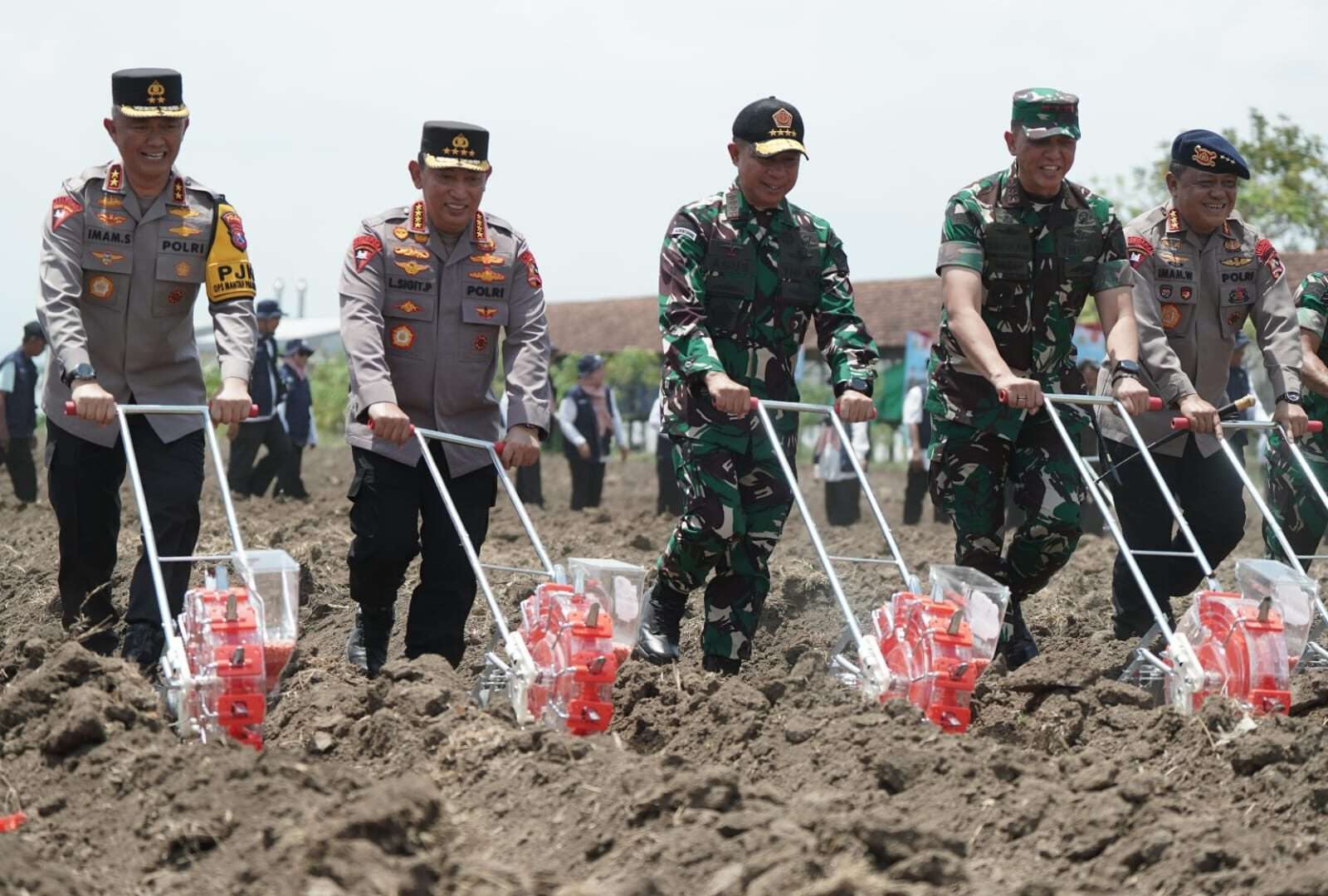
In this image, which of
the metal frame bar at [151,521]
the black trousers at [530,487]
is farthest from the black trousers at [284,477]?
the metal frame bar at [151,521]

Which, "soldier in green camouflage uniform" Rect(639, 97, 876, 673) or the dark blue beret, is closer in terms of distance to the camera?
"soldier in green camouflage uniform" Rect(639, 97, 876, 673)

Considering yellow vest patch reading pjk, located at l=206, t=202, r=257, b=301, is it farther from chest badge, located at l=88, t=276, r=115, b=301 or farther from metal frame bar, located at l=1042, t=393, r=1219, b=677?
metal frame bar, located at l=1042, t=393, r=1219, b=677

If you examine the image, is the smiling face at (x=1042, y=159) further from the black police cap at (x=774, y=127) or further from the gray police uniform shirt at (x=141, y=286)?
the gray police uniform shirt at (x=141, y=286)

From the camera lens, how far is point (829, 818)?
168 inches

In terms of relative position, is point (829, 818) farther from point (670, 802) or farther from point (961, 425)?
point (961, 425)

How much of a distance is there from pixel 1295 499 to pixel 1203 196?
167cm

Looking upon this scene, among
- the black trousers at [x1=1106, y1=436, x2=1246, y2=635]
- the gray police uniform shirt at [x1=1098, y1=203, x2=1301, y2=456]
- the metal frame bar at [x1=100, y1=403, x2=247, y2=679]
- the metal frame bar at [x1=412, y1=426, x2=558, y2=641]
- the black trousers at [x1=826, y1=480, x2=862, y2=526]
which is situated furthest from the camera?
the black trousers at [x1=826, y1=480, x2=862, y2=526]

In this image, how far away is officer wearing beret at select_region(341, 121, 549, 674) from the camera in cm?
654

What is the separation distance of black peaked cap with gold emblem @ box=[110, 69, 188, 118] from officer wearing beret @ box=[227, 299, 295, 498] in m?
10.2

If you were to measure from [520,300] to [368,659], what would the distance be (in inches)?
58.6

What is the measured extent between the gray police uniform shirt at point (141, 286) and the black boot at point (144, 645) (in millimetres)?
669

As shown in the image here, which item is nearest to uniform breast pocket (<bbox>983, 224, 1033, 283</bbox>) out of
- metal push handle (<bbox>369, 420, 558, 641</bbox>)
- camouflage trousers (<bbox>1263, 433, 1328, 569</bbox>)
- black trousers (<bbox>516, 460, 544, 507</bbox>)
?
camouflage trousers (<bbox>1263, 433, 1328, 569</bbox>)

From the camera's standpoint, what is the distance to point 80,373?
20.0 ft

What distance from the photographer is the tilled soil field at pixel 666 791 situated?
405cm
